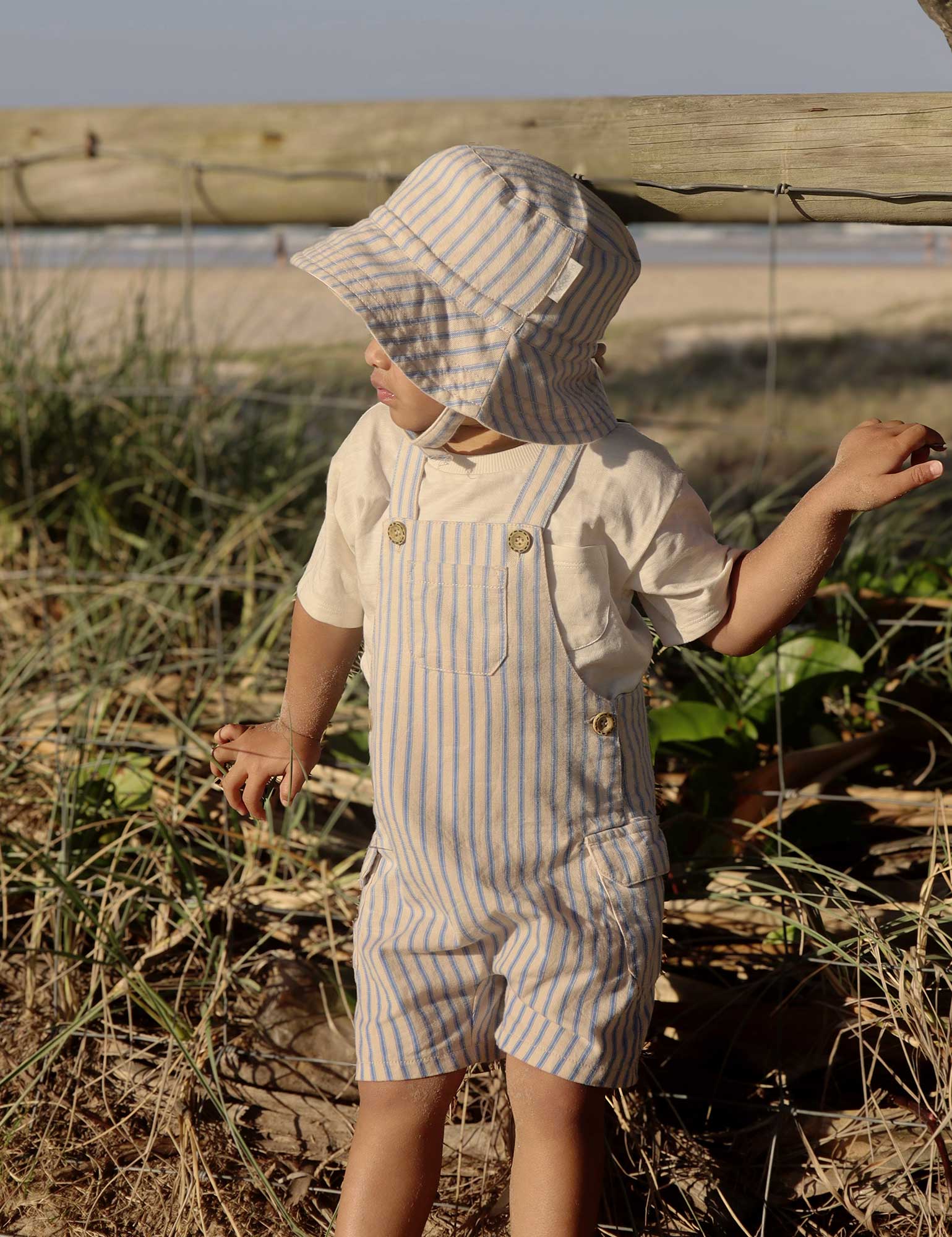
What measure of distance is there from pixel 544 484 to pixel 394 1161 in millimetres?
750

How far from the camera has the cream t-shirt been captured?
4.18ft

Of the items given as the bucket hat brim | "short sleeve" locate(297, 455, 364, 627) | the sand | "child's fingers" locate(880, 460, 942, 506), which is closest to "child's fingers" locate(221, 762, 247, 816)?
"short sleeve" locate(297, 455, 364, 627)

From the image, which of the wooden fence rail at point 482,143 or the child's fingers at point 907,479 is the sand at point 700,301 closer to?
the wooden fence rail at point 482,143

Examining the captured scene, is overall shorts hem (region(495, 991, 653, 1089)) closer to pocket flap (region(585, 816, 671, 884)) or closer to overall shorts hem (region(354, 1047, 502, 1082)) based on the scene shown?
overall shorts hem (region(354, 1047, 502, 1082))

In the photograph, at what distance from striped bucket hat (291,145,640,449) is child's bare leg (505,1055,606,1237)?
26.8 inches

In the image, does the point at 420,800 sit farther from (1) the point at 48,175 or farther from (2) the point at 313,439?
(2) the point at 313,439

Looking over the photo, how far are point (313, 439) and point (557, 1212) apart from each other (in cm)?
329

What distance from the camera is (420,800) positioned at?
134 centimetres

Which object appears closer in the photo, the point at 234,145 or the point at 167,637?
the point at 167,637

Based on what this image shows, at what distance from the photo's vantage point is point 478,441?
4.27ft

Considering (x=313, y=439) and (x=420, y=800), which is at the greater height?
(x=420, y=800)

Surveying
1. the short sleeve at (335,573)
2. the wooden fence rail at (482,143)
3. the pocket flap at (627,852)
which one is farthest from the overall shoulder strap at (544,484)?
the wooden fence rail at (482,143)

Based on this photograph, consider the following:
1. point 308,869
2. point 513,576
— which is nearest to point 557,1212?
point 513,576

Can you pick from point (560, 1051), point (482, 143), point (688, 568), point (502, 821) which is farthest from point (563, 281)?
point (482, 143)
